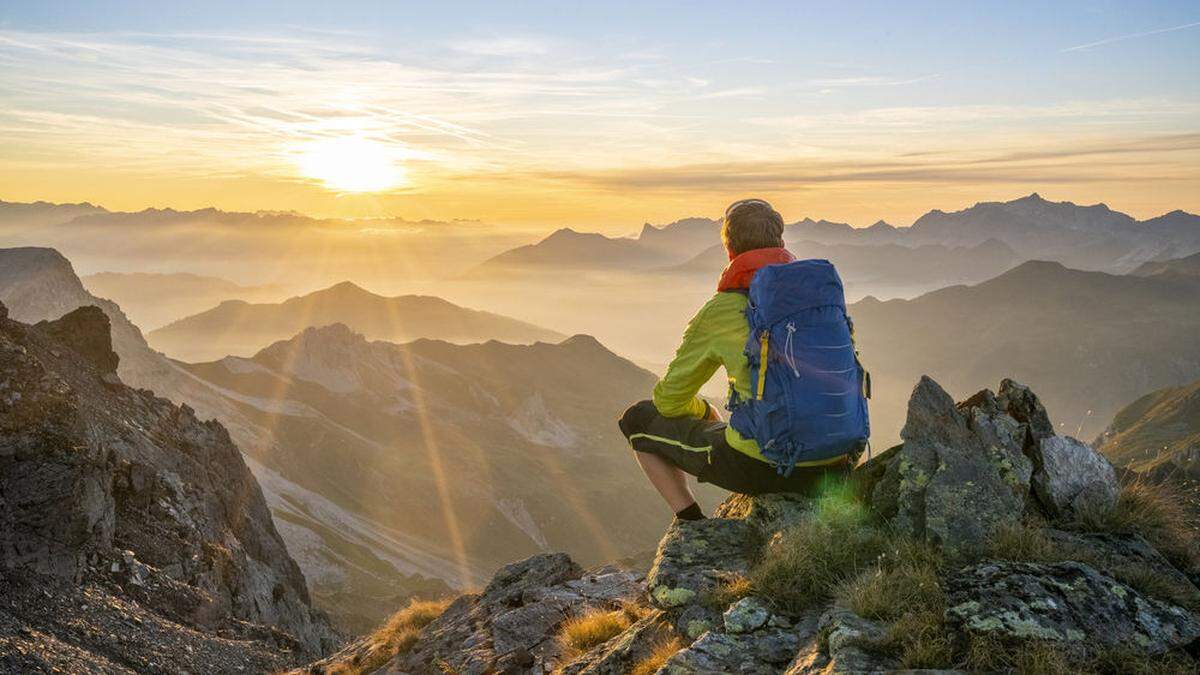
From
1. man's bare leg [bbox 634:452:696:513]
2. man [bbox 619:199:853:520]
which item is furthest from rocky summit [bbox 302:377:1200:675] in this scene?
man [bbox 619:199:853:520]

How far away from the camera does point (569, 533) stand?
598ft

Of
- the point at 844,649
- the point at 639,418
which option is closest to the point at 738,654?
the point at 844,649

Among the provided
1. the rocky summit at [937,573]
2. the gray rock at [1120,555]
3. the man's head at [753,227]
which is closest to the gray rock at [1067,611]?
the rocky summit at [937,573]

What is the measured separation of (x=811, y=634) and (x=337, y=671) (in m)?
11.6

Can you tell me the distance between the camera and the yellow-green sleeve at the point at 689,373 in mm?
8164

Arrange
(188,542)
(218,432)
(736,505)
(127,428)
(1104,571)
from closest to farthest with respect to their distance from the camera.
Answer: (1104,571), (736,505), (188,542), (127,428), (218,432)

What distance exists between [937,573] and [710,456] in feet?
8.29

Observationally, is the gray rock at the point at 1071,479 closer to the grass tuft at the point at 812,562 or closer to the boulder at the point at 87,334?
the grass tuft at the point at 812,562

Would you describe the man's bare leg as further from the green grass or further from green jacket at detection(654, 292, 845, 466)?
the green grass

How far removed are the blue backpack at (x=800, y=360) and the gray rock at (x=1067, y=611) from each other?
1.87 metres

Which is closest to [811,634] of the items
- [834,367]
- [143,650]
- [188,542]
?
[834,367]

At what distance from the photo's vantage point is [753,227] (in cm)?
831

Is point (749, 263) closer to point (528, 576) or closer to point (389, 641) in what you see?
point (528, 576)

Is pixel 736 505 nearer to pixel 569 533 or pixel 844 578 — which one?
pixel 844 578
